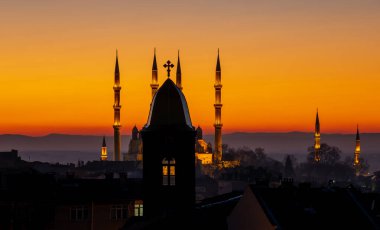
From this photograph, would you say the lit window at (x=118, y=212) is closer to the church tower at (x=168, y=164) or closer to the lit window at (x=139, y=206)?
the lit window at (x=139, y=206)

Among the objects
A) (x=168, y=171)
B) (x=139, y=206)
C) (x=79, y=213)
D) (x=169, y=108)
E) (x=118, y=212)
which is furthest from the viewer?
(x=139, y=206)

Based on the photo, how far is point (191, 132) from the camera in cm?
4119

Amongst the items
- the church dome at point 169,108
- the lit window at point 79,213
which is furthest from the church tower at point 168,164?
the lit window at point 79,213

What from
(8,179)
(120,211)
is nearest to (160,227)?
(120,211)

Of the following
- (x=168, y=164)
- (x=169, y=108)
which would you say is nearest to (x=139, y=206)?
(x=168, y=164)

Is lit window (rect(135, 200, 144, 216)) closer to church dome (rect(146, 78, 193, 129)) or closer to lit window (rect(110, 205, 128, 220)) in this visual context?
lit window (rect(110, 205, 128, 220))

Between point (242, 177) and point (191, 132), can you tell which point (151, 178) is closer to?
point (191, 132)

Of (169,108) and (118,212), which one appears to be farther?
(118,212)

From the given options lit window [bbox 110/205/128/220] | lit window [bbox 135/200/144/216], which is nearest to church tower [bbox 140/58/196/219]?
lit window [bbox 110/205/128/220]

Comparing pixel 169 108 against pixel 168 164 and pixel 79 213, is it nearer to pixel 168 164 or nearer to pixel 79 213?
pixel 168 164

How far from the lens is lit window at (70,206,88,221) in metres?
71.6

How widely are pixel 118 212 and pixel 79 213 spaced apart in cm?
266

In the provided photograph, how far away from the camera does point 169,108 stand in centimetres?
4069

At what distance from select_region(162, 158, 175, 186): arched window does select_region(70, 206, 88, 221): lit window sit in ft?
100
